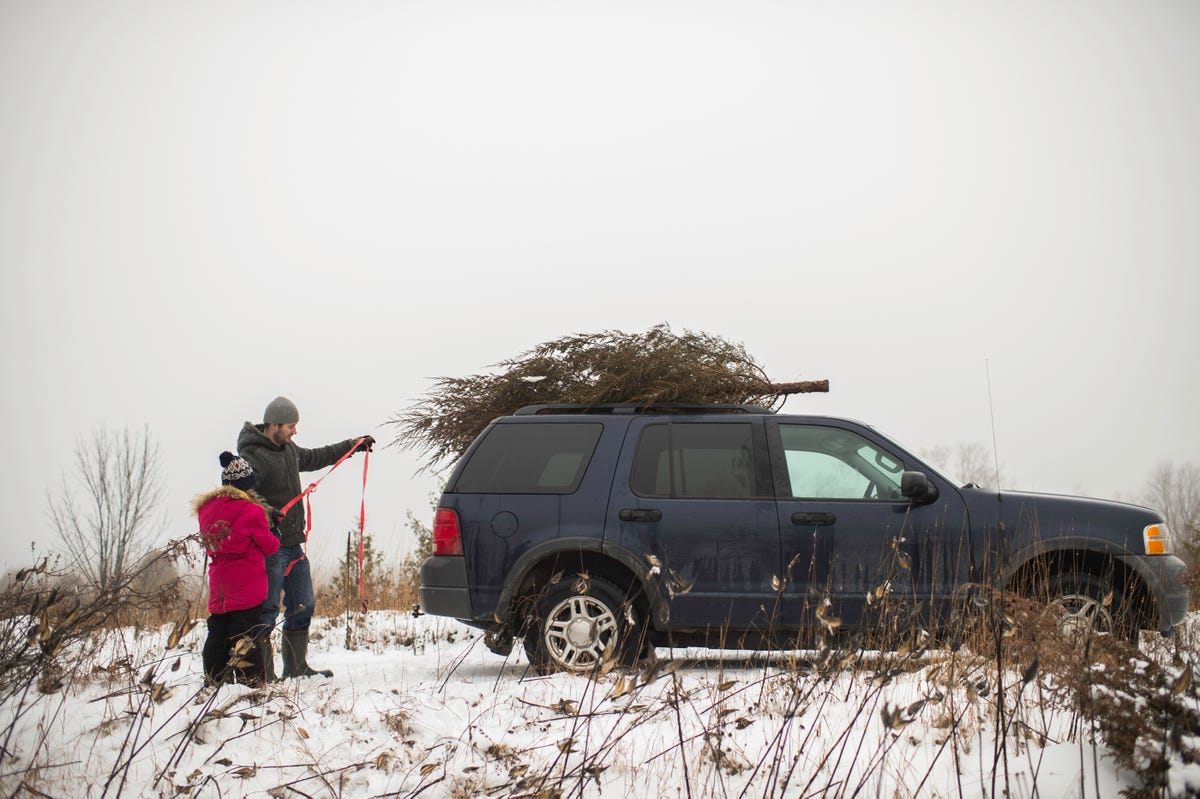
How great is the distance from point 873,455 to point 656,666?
4.35m

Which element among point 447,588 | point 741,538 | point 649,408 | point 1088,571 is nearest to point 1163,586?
point 1088,571

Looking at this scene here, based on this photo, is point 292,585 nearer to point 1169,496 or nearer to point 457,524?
point 457,524

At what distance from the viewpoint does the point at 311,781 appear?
418 centimetres

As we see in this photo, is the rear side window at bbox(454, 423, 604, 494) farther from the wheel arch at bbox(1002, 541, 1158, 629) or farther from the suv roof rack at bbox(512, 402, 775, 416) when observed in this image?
the wheel arch at bbox(1002, 541, 1158, 629)

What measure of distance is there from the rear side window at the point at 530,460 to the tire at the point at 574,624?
0.72m

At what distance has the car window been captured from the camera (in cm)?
678

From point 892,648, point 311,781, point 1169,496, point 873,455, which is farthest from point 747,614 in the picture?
point 1169,496

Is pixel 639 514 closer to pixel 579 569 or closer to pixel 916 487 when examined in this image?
pixel 579 569

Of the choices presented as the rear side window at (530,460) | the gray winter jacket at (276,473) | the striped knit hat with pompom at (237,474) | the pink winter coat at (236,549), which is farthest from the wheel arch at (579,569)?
the striped knit hat with pompom at (237,474)

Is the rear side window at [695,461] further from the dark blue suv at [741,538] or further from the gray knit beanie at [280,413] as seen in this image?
the gray knit beanie at [280,413]

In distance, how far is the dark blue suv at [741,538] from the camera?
652 cm

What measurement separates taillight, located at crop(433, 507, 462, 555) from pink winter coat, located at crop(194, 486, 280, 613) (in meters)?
1.14

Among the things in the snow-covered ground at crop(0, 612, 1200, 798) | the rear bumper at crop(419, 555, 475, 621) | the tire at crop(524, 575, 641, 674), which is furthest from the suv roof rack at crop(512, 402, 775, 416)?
the snow-covered ground at crop(0, 612, 1200, 798)

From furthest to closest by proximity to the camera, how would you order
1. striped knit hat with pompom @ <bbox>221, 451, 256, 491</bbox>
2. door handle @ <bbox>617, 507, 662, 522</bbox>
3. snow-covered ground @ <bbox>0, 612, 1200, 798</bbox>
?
door handle @ <bbox>617, 507, 662, 522</bbox> < striped knit hat with pompom @ <bbox>221, 451, 256, 491</bbox> < snow-covered ground @ <bbox>0, 612, 1200, 798</bbox>
